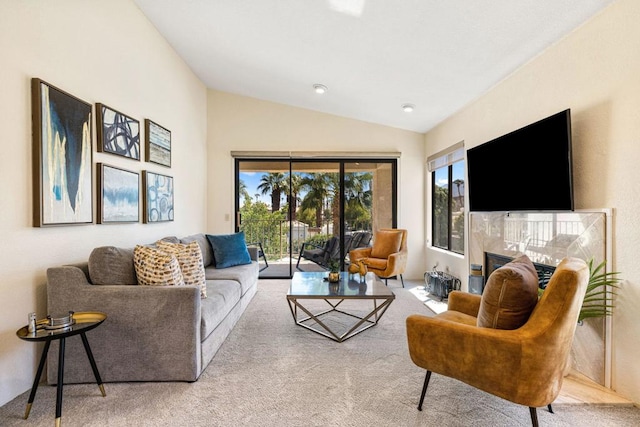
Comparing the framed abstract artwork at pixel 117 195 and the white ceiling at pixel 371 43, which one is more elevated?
the white ceiling at pixel 371 43

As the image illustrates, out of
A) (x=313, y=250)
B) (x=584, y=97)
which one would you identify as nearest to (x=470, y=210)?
(x=584, y=97)

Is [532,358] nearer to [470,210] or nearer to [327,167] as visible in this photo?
[470,210]

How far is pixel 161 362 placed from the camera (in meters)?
2.06

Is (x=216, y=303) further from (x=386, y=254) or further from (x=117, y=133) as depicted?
(x=386, y=254)

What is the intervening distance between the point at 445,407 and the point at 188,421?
1.43 metres

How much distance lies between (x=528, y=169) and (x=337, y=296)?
1.90 metres

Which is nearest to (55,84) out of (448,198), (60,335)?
(60,335)

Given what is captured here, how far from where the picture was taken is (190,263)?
267 centimetres

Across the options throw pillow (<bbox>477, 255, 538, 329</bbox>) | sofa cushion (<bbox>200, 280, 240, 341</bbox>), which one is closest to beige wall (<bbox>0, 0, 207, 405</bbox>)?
sofa cushion (<bbox>200, 280, 240, 341</bbox>)

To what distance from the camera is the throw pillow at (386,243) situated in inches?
190

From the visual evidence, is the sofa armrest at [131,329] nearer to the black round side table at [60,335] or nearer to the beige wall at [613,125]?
the black round side table at [60,335]

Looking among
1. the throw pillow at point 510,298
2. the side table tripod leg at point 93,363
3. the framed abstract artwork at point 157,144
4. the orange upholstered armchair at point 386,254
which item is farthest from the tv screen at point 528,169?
the framed abstract artwork at point 157,144

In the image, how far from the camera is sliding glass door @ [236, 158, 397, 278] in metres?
5.34

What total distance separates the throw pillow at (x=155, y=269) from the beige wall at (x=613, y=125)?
9.60 feet
